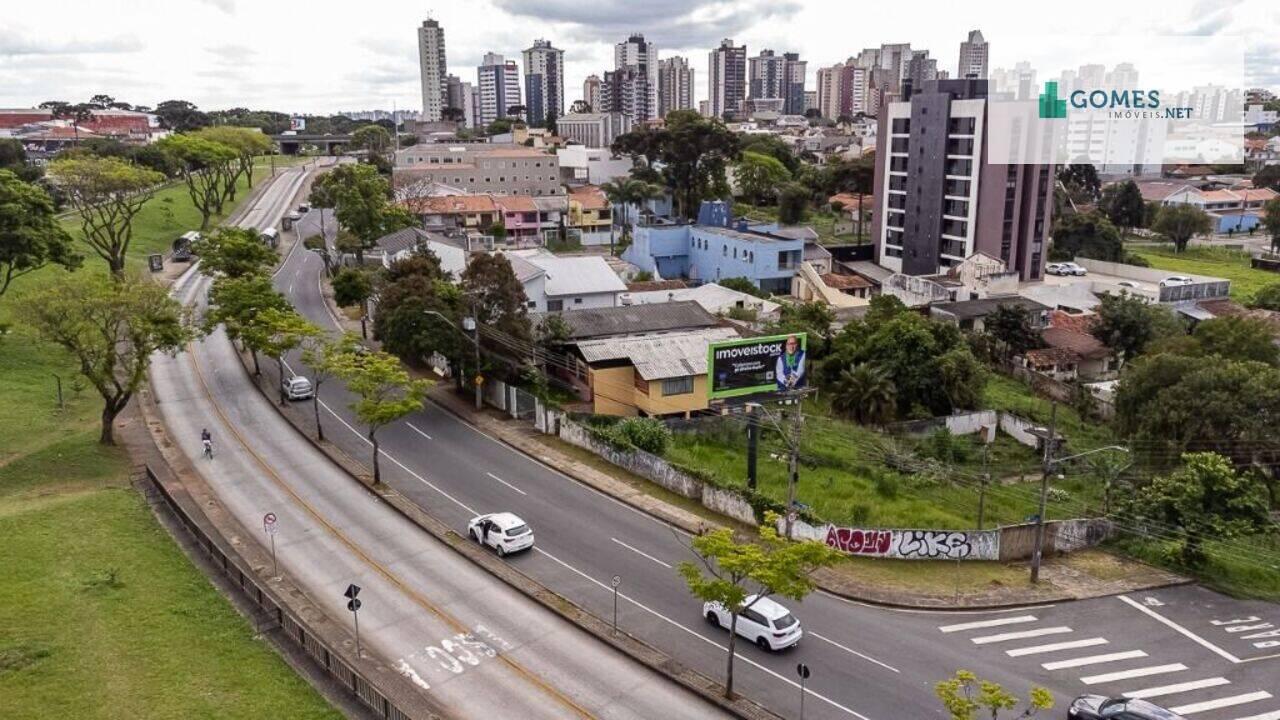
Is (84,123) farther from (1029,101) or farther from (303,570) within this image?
(303,570)

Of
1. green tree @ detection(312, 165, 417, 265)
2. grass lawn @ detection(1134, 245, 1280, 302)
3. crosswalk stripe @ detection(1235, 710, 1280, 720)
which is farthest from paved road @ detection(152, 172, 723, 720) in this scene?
grass lawn @ detection(1134, 245, 1280, 302)

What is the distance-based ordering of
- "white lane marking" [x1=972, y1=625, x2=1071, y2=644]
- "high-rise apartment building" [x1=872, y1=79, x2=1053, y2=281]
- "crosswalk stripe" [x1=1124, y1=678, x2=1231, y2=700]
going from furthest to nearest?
"high-rise apartment building" [x1=872, y1=79, x2=1053, y2=281] < "white lane marking" [x1=972, y1=625, x2=1071, y2=644] < "crosswalk stripe" [x1=1124, y1=678, x2=1231, y2=700]

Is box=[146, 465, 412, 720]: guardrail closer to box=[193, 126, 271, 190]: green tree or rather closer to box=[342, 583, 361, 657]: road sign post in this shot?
box=[342, 583, 361, 657]: road sign post

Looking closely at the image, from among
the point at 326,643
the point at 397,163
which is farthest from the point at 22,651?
the point at 397,163

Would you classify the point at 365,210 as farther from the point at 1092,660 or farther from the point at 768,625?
the point at 1092,660

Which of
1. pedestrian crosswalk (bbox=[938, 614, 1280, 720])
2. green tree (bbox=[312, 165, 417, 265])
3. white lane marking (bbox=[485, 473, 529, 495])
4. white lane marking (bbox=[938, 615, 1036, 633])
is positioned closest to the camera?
pedestrian crosswalk (bbox=[938, 614, 1280, 720])
